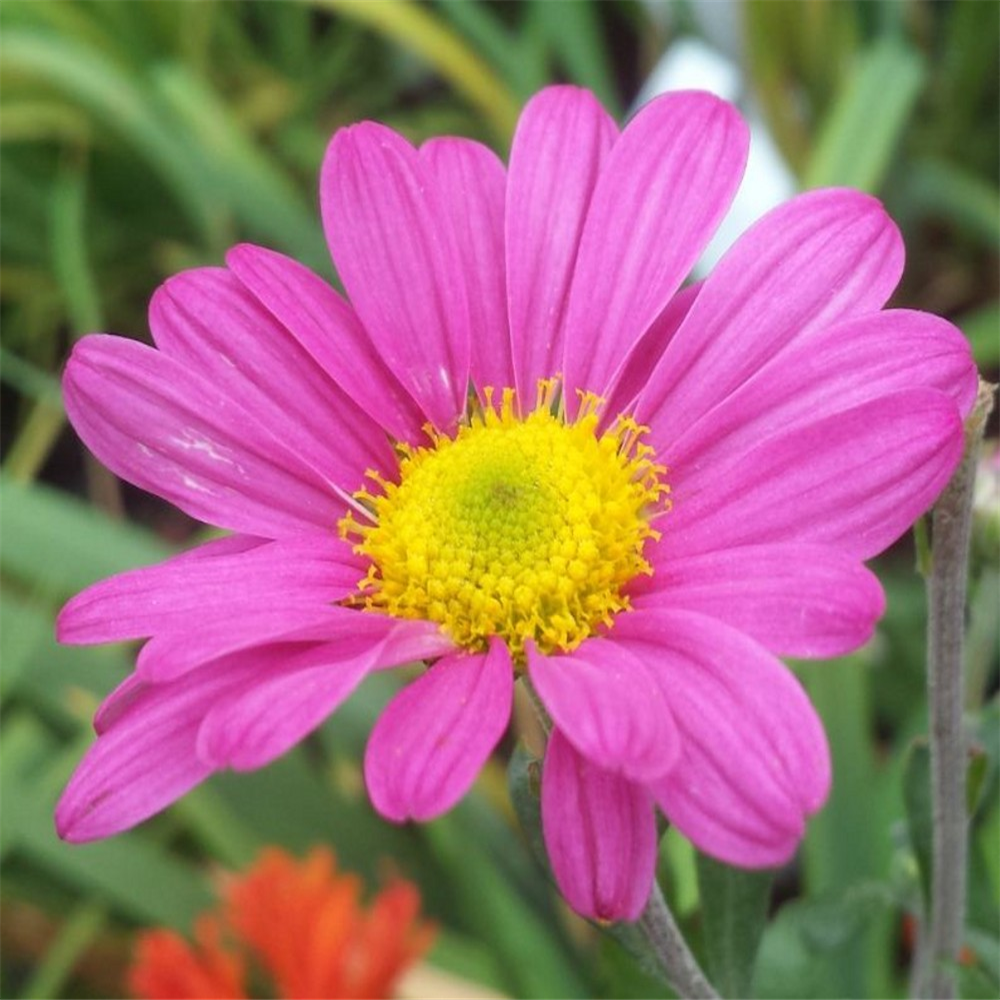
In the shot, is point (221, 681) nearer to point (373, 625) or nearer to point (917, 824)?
point (373, 625)

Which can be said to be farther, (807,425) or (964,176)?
(964,176)

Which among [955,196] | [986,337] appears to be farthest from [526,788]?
[955,196]

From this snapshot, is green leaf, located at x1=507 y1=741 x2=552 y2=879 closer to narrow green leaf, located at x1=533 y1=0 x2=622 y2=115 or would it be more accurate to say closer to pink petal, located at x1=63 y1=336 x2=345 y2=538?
pink petal, located at x1=63 y1=336 x2=345 y2=538

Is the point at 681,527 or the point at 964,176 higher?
the point at 964,176

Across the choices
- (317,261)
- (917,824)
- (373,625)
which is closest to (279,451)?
(373,625)

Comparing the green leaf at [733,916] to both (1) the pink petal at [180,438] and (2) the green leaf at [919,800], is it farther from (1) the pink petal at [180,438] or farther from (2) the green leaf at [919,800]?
(1) the pink petal at [180,438]

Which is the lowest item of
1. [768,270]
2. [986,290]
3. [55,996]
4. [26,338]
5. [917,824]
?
[55,996]

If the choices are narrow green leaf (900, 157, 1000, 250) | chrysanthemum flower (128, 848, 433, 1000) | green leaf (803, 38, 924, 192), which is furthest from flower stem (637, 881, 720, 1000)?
narrow green leaf (900, 157, 1000, 250)

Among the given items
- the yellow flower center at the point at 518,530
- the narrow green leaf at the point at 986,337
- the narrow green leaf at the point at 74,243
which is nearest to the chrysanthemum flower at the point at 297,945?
the yellow flower center at the point at 518,530
